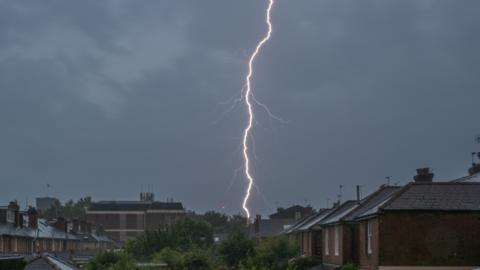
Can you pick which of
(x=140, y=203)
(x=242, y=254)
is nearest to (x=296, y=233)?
(x=242, y=254)

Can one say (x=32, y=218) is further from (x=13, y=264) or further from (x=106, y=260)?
→ (x=13, y=264)

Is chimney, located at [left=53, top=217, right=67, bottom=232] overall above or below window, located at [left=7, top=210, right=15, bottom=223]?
below

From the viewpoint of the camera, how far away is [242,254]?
59.2 metres

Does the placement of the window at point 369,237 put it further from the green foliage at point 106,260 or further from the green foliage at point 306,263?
the green foliage at point 106,260

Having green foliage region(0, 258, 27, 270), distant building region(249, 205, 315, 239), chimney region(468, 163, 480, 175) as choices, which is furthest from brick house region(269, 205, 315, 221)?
green foliage region(0, 258, 27, 270)

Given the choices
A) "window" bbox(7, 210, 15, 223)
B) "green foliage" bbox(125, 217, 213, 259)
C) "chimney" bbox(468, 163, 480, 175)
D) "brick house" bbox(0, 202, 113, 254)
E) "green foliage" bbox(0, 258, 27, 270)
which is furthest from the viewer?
"green foliage" bbox(125, 217, 213, 259)

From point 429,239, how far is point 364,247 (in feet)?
13.6

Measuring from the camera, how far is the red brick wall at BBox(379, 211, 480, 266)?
2923 centimetres

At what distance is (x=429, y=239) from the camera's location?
2947cm

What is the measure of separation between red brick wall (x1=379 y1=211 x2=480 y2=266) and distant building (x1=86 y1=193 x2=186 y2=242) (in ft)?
367

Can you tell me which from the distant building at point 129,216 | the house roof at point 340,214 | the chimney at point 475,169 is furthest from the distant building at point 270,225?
the chimney at point 475,169

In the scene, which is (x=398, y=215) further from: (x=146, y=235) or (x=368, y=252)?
(x=146, y=235)

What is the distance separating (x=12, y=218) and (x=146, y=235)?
13.5 meters

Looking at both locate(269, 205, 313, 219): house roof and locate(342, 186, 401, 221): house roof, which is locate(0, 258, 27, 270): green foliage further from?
locate(269, 205, 313, 219): house roof
